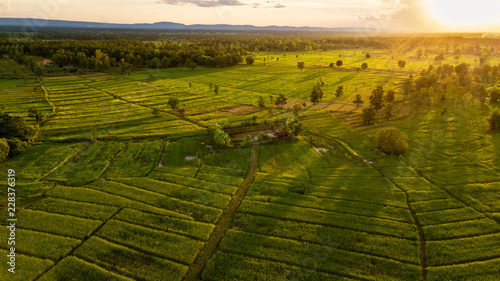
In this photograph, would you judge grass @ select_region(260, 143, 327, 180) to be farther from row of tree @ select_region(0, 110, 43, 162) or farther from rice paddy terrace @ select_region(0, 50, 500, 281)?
row of tree @ select_region(0, 110, 43, 162)

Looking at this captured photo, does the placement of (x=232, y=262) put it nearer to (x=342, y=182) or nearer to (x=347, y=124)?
(x=342, y=182)

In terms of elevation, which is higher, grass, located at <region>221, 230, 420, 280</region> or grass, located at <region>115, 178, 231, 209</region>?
grass, located at <region>115, 178, 231, 209</region>

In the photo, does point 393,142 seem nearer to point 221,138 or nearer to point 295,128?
point 295,128

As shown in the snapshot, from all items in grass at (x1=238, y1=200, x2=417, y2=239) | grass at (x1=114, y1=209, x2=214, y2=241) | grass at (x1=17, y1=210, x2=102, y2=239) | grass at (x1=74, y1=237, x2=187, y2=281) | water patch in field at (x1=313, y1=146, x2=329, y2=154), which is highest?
water patch in field at (x1=313, y1=146, x2=329, y2=154)

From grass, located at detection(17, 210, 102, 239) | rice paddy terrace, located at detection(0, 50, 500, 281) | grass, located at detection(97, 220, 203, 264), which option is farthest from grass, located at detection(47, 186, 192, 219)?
grass, located at detection(17, 210, 102, 239)

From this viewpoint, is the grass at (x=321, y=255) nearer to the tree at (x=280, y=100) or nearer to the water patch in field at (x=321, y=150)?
the water patch in field at (x=321, y=150)

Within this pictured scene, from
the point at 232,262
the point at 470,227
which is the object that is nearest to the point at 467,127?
the point at 470,227

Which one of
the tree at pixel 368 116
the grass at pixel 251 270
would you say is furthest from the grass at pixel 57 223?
the tree at pixel 368 116
